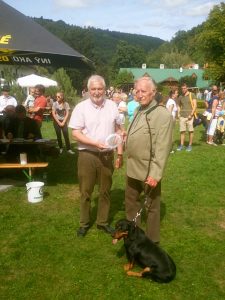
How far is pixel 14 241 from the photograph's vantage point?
4.60 meters

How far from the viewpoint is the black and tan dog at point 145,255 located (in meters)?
3.60

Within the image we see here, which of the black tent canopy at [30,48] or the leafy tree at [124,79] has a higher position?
the black tent canopy at [30,48]

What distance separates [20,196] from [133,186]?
8.98 ft

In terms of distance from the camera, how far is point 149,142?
377 cm

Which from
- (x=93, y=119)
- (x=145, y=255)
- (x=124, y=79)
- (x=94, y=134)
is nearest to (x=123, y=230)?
(x=145, y=255)

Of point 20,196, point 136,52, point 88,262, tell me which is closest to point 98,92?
point 88,262

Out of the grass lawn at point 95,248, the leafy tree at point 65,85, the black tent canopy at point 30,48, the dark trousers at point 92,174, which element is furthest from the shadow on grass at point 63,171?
the leafy tree at point 65,85

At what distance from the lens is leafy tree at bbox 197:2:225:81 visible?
46388mm

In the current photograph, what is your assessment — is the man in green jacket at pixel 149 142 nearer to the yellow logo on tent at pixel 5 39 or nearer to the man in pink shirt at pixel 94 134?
the man in pink shirt at pixel 94 134

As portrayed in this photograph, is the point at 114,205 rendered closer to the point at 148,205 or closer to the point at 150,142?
the point at 148,205

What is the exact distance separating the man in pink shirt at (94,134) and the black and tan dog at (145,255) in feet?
2.75

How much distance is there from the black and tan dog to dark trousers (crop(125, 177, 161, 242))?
41cm

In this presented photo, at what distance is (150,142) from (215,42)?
4826 centimetres

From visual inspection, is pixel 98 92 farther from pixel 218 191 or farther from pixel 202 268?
pixel 218 191
